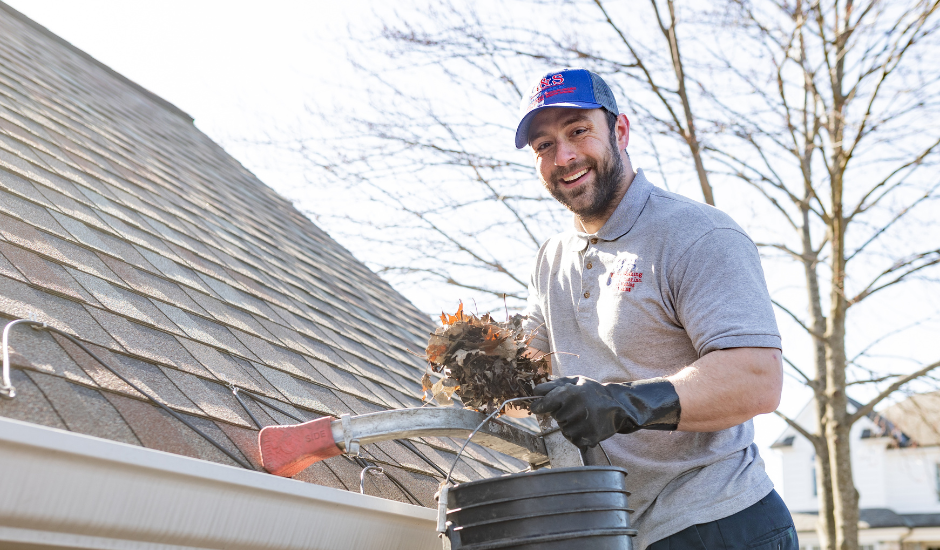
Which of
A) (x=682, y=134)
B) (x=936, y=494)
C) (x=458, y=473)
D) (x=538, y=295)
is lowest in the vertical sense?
(x=936, y=494)

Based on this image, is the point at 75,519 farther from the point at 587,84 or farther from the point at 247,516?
the point at 587,84

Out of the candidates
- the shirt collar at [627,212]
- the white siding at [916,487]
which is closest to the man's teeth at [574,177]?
the shirt collar at [627,212]

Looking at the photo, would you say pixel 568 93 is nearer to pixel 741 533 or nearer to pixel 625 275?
pixel 625 275

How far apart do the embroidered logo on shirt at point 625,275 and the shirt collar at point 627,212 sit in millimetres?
113

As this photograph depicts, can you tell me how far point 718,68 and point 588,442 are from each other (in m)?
7.56

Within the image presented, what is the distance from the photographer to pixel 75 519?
1310mm

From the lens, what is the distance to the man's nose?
240 cm

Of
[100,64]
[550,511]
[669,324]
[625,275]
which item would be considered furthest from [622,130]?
[100,64]

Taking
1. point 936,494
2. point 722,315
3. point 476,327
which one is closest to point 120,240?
point 476,327

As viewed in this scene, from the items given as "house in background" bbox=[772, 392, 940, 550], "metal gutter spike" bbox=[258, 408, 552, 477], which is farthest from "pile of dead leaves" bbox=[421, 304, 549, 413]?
"house in background" bbox=[772, 392, 940, 550]

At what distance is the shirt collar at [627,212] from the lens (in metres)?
2.35

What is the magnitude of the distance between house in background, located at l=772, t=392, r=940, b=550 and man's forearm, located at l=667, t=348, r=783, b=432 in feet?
62.5

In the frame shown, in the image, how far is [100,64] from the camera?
5.91m

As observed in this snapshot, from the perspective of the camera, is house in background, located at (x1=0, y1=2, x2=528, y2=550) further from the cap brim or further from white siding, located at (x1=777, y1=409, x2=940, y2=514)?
white siding, located at (x1=777, y1=409, x2=940, y2=514)
